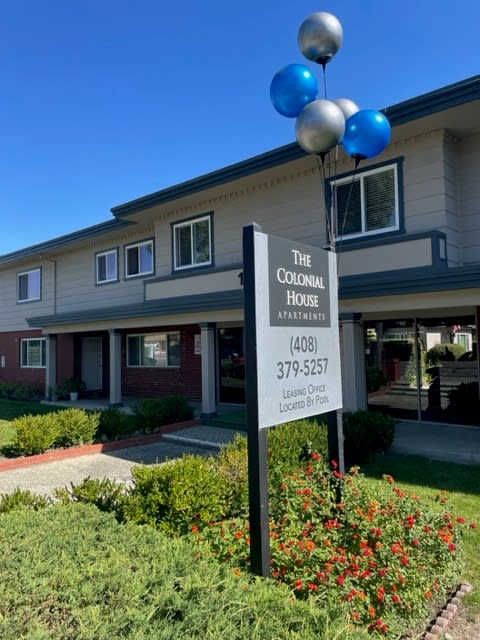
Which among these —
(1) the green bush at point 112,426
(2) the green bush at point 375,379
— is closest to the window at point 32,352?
(1) the green bush at point 112,426

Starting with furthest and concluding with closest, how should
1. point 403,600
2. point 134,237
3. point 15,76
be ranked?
1. point 134,237
2. point 15,76
3. point 403,600

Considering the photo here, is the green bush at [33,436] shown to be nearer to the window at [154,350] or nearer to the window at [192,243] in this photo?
the window at [192,243]

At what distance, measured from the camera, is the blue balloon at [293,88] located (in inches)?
239

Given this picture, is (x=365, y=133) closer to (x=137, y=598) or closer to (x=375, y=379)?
(x=137, y=598)

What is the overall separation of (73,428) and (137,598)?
335 inches

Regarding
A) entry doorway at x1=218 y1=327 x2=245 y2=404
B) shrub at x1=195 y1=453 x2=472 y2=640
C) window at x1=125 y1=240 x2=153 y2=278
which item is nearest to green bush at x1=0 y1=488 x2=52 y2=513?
shrub at x1=195 y1=453 x2=472 y2=640

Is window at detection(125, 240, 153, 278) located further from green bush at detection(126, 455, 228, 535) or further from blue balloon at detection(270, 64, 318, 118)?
green bush at detection(126, 455, 228, 535)

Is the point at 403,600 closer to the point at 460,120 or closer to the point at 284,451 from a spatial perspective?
the point at 284,451

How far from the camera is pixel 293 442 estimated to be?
6.57 m

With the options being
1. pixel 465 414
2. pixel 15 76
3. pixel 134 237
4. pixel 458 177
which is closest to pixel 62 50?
pixel 15 76

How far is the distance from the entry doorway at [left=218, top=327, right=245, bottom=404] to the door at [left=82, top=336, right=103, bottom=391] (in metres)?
7.16

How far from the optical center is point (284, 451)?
6250 millimetres

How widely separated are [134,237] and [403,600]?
15860 millimetres

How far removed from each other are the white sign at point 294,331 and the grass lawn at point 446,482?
5.86 feet
